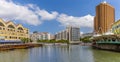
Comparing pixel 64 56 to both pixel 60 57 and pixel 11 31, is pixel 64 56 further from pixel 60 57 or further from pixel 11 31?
pixel 11 31

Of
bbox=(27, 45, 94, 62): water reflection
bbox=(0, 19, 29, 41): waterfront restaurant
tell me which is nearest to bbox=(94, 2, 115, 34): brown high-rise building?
bbox=(0, 19, 29, 41): waterfront restaurant

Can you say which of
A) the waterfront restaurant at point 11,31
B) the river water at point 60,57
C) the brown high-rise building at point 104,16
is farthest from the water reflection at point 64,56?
the brown high-rise building at point 104,16

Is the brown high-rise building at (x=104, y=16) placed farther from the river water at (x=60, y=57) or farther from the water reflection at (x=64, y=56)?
the river water at (x=60, y=57)

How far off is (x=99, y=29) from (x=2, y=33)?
79361mm

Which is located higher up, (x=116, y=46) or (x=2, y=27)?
(x=2, y=27)

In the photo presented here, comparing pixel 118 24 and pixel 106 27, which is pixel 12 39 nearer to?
pixel 118 24

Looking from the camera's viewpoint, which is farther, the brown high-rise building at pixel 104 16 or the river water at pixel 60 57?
the brown high-rise building at pixel 104 16

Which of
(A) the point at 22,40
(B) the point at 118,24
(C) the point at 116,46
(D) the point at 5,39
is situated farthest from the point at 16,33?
(C) the point at 116,46

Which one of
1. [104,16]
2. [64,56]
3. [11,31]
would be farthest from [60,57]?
[104,16]

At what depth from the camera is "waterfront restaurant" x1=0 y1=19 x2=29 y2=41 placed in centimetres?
9974

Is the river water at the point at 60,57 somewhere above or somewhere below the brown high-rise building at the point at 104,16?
below

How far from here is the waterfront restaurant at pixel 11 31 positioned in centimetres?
9974

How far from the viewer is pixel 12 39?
110 m

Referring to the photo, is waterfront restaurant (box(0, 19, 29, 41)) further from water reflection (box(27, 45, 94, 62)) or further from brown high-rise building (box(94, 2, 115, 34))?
brown high-rise building (box(94, 2, 115, 34))
